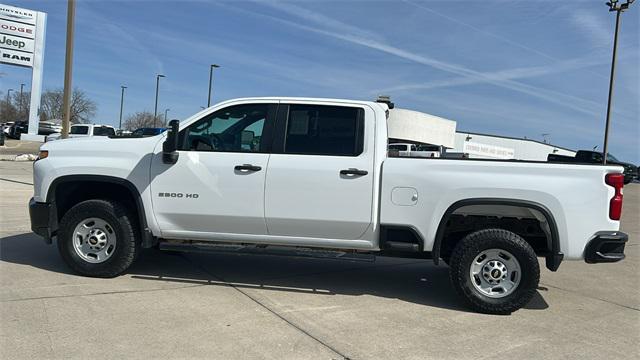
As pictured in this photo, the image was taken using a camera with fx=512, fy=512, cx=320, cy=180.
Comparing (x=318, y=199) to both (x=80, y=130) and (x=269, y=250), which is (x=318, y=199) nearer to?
(x=269, y=250)

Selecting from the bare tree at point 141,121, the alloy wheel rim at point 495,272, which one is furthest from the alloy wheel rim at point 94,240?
the bare tree at point 141,121

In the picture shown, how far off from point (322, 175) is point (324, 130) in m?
0.51

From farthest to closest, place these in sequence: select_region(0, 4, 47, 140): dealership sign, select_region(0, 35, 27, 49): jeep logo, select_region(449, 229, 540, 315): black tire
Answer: select_region(0, 4, 47, 140): dealership sign < select_region(0, 35, 27, 49): jeep logo < select_region(449, 229, 540, 315): black tire

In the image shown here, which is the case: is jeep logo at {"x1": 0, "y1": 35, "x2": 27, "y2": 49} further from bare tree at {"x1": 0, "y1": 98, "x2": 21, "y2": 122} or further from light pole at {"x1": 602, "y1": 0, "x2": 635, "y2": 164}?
bare tree at {"x1": 0, "y1": 98, "x2": 21, "y2": 122}

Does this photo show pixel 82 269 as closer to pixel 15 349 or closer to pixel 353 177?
pixel 15 349

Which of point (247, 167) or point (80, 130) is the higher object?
point (80, 130)

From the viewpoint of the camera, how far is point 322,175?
5094 millimetres

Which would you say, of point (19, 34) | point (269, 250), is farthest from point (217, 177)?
point (19, 34)

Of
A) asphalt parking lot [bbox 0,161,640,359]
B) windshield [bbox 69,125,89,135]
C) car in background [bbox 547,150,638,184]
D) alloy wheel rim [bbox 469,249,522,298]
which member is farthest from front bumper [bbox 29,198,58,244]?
windshield [bbox 69,125,89,135]

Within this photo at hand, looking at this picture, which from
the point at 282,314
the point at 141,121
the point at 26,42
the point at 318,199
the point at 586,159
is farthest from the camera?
the point at 141,121

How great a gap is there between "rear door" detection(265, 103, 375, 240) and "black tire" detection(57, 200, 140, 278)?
1541 mm

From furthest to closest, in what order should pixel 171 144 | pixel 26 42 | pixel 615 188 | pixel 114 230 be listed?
pixel 26 42
pixel 114 230
pixel 171 144
pixel 615 188

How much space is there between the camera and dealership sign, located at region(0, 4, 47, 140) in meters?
38.8

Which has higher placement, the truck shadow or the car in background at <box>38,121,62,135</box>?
the car in background at <box>38,121,62,135</box>
